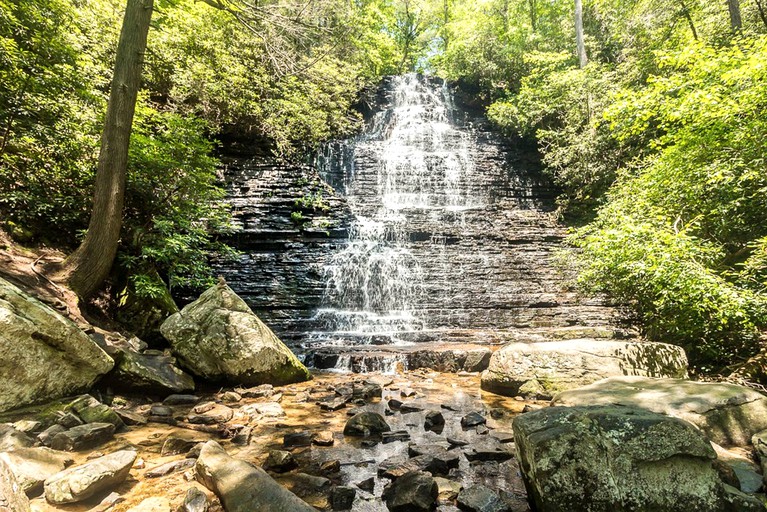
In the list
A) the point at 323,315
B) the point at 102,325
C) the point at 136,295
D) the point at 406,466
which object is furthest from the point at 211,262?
the point at 406,466

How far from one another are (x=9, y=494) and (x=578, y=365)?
5.55 metres

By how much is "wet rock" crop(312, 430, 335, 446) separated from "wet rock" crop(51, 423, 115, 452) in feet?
6.08

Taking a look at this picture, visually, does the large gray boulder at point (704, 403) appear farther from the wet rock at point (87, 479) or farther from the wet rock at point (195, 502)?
the wet rock at point (87, 479)

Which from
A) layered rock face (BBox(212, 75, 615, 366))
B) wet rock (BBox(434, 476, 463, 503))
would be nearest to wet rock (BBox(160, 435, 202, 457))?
wet rock (BBox(434, 476, 463, 503))

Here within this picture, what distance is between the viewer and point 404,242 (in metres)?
13.6

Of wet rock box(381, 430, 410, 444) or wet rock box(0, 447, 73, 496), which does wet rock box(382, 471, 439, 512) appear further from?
wet rock box(0, 447, 73, 496)

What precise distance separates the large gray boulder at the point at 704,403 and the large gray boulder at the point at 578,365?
3.56 feet

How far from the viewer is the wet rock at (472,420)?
4.00 m

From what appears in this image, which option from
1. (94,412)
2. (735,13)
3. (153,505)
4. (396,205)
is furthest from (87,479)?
(735,13)

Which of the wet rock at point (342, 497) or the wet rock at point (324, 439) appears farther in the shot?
the wet rock at point (324, 439)

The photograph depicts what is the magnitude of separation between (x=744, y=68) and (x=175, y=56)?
15466 millimetres

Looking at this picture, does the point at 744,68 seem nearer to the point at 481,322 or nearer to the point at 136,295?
the point at 481,322

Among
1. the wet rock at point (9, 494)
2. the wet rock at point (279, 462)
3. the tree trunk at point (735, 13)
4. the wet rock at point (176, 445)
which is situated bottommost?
the wet rock at point (279, 462)

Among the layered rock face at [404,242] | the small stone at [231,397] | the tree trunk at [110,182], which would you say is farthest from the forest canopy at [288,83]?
the small stone at [231,397]
